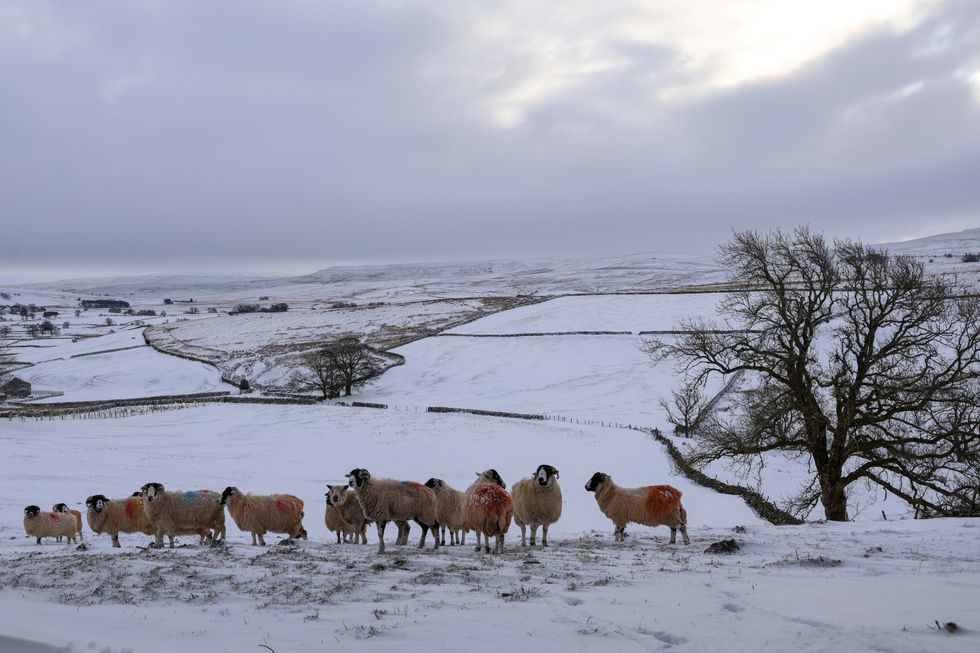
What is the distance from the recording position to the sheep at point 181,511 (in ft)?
51.0

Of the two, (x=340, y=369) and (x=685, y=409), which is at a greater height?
(x=340, y=369)

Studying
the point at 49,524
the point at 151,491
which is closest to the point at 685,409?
the point at 151,491

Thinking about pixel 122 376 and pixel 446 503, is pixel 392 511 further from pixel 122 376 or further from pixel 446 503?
pixel 122 376

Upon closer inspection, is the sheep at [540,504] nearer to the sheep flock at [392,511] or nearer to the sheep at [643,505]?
the sheep flock at [392,511]

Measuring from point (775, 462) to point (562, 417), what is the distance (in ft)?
49.8

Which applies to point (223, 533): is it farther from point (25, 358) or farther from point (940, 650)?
point (25, 358)

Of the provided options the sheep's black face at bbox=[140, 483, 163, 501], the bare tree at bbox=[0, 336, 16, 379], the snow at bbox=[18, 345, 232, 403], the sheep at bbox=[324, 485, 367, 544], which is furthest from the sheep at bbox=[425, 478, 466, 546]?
the bare tree at bbox=[0, 336, 16, 379]

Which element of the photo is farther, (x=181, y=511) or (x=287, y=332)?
(x=287, y=332)

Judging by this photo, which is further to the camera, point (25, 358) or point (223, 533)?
point (25, 358)

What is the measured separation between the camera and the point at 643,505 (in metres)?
14.8

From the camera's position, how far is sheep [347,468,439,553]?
44.4 ft

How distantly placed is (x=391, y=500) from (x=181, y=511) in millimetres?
5664

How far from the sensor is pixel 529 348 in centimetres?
6888

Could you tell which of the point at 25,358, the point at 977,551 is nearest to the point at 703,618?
the point at 977,551
